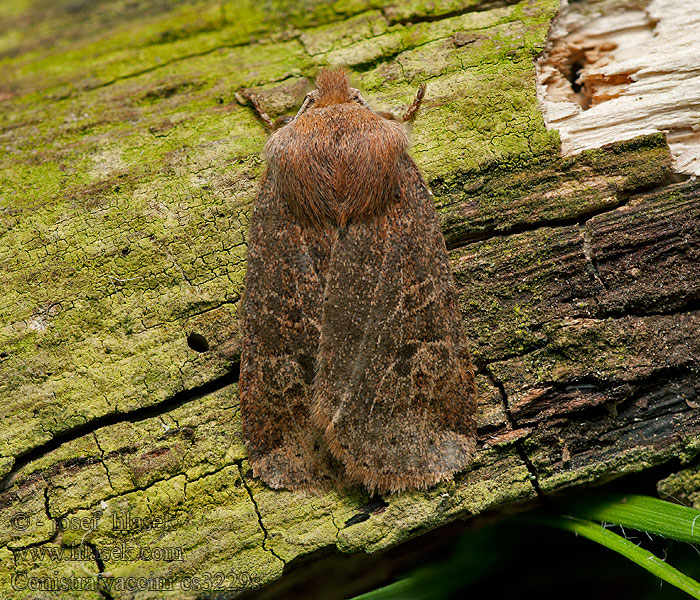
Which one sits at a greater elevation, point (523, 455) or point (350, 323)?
point (350, 323)

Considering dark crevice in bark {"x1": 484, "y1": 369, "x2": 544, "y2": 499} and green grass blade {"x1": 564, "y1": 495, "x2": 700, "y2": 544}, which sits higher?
dark crevice in bark {"x1": 484, "y1": 369, "x2": 544, "y2": 499}

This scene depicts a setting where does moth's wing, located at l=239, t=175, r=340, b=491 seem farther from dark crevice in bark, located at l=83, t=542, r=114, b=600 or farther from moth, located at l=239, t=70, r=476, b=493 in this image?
dark crevice in bark, located at l=83, t=542, r=114, b=600

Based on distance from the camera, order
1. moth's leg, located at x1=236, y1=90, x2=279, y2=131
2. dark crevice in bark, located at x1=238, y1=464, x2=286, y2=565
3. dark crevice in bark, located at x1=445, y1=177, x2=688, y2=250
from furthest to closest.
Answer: moth's leg, located at x1=236, y1=90, x2=279, y2=131
dark crevice in bark, located at x1=445, y1=177, x2=688, y2=250
dark crevice in bark, located at x1=238, y1=464, x2=286, y2=565

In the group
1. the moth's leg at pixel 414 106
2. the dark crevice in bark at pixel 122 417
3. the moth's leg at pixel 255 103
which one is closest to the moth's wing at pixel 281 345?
the dark crevice in bark at pixel 122 417

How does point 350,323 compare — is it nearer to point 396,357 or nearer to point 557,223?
point 396,357

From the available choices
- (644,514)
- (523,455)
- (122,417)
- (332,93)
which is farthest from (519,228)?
(122,417)

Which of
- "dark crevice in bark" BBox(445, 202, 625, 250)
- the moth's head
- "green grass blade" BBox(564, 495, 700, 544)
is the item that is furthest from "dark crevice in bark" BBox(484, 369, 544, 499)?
the moth's head
